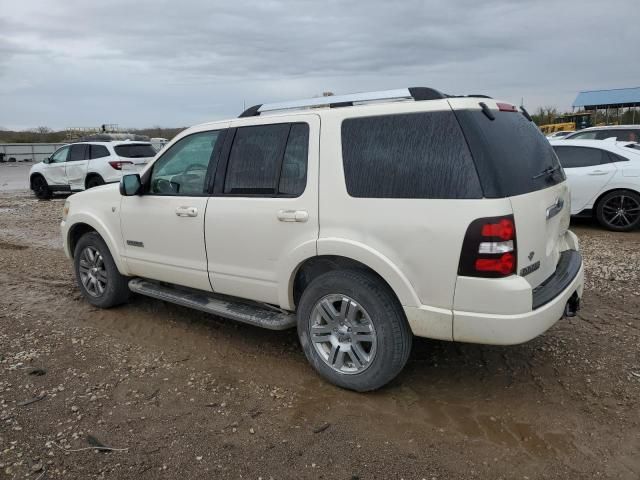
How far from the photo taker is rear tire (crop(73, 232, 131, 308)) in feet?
16.7

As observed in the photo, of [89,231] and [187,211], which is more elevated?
[187,211]

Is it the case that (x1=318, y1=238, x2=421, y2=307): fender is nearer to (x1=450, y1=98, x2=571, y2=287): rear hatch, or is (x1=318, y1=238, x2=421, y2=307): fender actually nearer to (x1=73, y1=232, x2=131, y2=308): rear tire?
(x1=450, y1=98, x2=571, y2=287): rear hatch

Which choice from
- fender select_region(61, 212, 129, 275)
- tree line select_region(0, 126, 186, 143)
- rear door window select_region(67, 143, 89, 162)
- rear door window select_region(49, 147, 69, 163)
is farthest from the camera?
→ tree line select_region(0, 126, 186, 143)

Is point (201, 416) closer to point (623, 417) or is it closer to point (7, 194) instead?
point (623, 417)

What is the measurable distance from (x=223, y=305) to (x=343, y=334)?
3.79 feet

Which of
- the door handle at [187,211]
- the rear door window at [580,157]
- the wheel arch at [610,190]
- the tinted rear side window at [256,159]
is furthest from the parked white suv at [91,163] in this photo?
the tinted rear side window at [256,159]

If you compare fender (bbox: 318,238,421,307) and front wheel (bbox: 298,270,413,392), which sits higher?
fender (bbox: 318,238,421,307)

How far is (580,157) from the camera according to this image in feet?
29.0

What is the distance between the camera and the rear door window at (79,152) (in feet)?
48.8

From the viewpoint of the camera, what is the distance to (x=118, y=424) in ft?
10.6

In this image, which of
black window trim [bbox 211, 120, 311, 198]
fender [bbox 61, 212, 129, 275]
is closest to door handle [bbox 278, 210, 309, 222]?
black window trim [bbox 211, 120, 311, 198]

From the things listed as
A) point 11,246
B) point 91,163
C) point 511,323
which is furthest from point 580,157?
point 91,163

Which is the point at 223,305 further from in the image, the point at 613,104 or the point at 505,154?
the point at 613,104

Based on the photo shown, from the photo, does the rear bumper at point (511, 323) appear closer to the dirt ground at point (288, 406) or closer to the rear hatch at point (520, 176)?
the rear hatch at point (520, 176)
